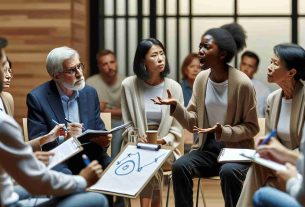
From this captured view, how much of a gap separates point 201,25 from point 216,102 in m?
2.79

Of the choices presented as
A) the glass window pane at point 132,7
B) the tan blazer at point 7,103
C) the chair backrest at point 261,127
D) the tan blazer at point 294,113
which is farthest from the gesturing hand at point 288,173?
the glass window pane at point 132,7

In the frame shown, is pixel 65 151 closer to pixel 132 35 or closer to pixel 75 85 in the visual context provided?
pixel 75 85

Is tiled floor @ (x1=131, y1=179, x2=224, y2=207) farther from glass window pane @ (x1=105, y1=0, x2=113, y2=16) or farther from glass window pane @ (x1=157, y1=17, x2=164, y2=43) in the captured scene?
glass window pane @ (x1=105, y1=0, x2=113, y2=16)

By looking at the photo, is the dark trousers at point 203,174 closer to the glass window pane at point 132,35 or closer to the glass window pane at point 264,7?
the glass window pane at point 132,35

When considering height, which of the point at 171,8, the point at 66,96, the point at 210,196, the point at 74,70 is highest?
the point at 171,8

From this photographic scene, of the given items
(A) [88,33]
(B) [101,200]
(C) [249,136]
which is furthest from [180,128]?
(A) [88,33]

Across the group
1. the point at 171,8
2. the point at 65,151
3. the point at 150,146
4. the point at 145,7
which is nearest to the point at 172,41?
the point at 171,8

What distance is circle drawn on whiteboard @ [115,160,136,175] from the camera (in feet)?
13.7

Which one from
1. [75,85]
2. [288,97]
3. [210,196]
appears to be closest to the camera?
[288,97]

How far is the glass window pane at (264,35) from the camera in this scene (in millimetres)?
7582

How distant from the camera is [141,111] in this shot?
5.41 m

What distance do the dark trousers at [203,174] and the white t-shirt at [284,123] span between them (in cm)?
31

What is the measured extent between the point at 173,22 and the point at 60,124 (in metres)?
3.30

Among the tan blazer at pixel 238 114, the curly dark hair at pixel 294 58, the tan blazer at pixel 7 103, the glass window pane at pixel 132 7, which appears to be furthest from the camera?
the glass window pane at pixel 132 7
